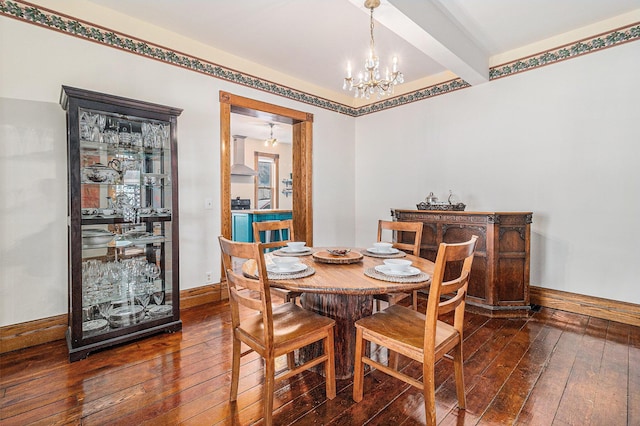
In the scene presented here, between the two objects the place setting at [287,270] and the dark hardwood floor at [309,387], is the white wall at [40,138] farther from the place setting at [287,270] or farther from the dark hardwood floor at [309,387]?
the place setting at [287,270]

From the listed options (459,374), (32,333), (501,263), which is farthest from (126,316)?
(501,263)

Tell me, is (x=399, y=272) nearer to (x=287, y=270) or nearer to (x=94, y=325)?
(x=287, y=270)

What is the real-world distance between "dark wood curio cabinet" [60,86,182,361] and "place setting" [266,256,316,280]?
1.38m

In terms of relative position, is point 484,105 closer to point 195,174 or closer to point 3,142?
point 195,174

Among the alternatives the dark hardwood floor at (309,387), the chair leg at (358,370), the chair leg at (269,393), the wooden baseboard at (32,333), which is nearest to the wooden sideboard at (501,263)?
the dark hardwood floor at (309,387)

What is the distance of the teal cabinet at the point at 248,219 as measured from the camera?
6074mm

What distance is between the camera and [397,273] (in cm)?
167

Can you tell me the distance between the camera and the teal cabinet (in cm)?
607

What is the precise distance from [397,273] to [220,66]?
10.1ft

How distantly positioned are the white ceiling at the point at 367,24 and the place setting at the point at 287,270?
1874 mm

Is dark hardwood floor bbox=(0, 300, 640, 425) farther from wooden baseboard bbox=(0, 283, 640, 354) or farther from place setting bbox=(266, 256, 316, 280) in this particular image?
place setting bbox=(266, 256, 316, 280)

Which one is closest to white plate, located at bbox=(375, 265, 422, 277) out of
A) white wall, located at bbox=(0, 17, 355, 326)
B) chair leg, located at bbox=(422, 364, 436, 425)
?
chair leg, located at bbox=(422, 364, 436, 425)

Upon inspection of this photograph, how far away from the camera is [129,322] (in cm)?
248

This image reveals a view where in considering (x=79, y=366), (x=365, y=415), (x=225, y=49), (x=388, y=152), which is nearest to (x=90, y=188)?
(x=79, y=366)
